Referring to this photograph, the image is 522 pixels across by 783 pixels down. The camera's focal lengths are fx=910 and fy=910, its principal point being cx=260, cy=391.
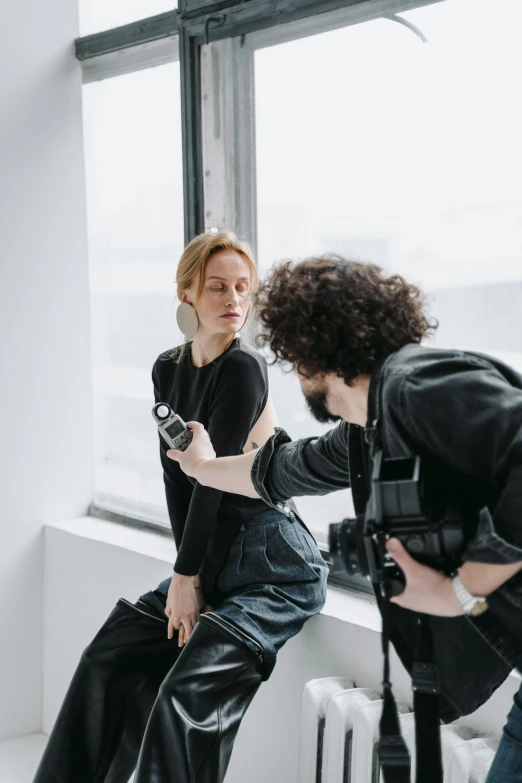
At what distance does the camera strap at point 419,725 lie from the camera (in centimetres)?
116

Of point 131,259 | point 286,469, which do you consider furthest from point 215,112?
point 286,469

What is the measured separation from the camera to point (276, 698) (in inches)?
81.1

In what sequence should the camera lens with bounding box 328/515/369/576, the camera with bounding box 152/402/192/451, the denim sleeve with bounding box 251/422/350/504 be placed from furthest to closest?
the camera with bounding box 152/402/192/451 → the denim sleeve with bounding box 251/422/350/504 → the camera lens with bounding box 328/515/369/576

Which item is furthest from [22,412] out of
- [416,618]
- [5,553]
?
[416,618]

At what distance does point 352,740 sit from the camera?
5.77 ft

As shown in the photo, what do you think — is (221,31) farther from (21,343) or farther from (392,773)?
(392,773)

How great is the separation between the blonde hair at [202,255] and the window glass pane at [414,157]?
0.23 m

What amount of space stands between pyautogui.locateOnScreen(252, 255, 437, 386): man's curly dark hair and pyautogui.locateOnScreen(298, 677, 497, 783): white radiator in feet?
2.53

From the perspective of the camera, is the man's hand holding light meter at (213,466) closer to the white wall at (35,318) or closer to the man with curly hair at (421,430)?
the man with curly hair at (421,430)

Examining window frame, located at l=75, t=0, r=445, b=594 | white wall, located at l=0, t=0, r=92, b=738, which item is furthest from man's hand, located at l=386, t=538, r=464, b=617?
white wall, located at l=0, t=0, r=92, b=738

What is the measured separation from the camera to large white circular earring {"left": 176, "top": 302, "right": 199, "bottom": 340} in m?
1.91

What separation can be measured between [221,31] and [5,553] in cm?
158

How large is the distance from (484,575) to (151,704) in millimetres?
984

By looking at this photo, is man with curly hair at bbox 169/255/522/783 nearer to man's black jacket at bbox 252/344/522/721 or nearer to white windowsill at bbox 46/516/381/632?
man's black jacket at bbox 252/344/522/721
